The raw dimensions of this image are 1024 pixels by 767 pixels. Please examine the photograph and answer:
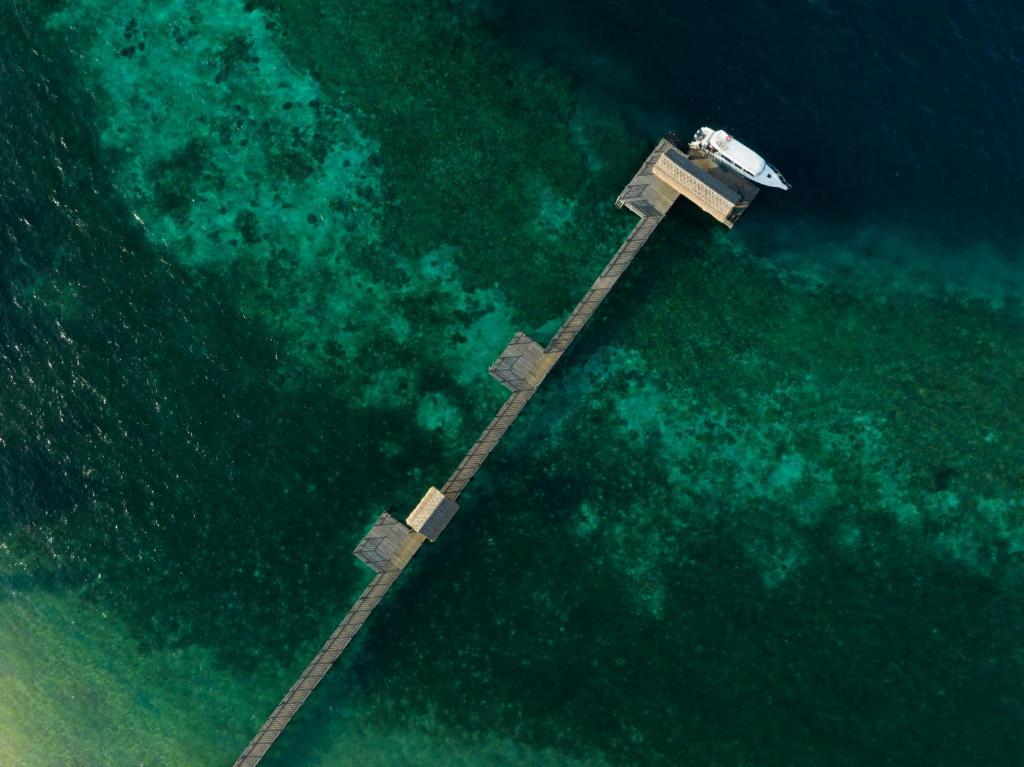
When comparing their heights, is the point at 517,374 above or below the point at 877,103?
below

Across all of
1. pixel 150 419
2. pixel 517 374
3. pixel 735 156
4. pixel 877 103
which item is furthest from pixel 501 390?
pixel 877 103

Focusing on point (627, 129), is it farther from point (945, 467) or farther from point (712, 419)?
point (945, 467)

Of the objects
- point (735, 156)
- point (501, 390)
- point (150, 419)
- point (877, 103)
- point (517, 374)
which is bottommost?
point (150, 419)

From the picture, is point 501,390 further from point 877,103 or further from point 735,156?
point 877,103

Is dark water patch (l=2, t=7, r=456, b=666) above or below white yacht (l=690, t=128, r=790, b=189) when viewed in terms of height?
below

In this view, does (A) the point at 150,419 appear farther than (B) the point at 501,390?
Yes

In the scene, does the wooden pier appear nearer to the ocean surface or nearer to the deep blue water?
the ocean surface

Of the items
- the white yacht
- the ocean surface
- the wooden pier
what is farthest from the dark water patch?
the white yacht
